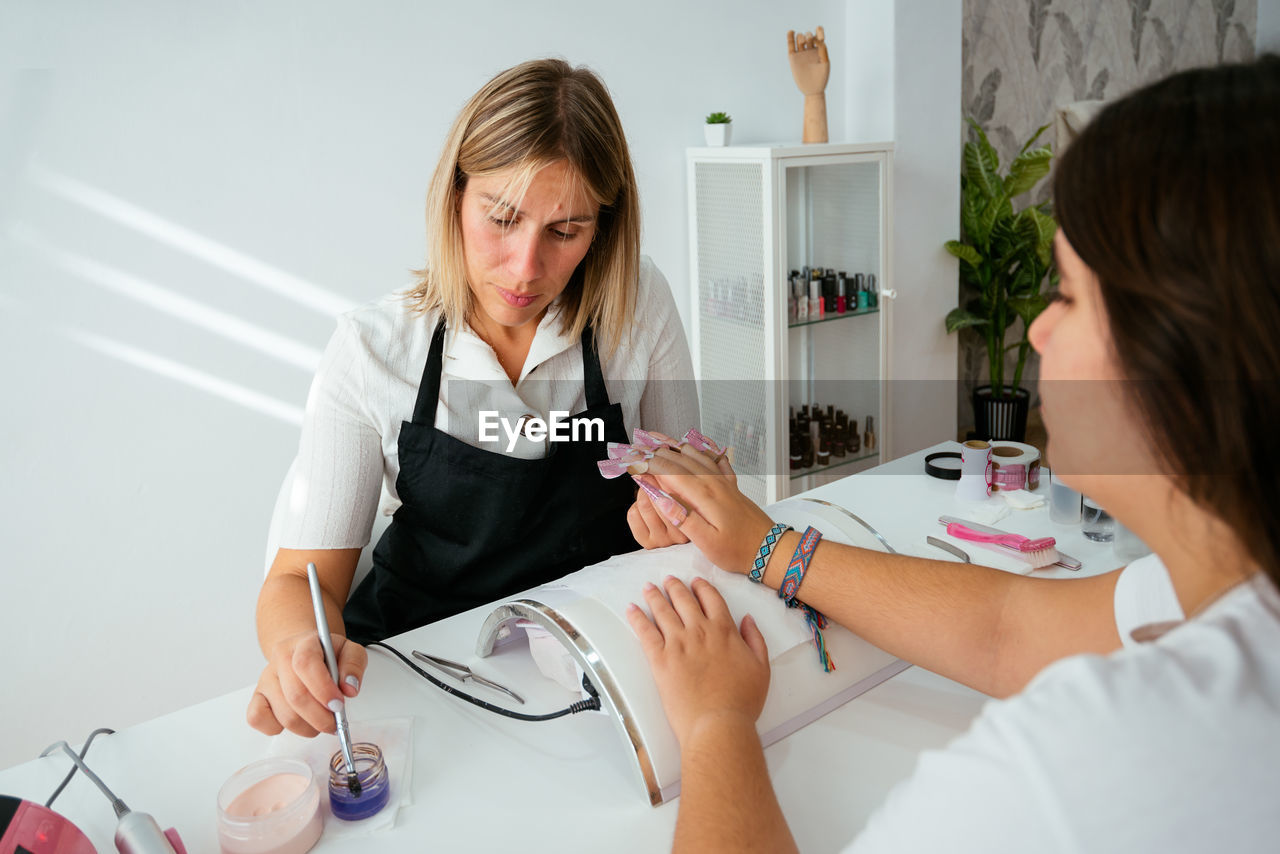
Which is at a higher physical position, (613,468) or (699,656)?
(613,468)

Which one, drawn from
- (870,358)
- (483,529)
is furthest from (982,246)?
(483,529)

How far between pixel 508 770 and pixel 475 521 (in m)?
0.59

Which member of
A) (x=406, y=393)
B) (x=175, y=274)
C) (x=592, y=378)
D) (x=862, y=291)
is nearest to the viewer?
(x=406, y=393)

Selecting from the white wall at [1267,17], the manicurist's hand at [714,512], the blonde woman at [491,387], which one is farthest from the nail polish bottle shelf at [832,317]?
the white wall at [1267,17]

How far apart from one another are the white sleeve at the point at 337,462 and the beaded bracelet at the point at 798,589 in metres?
0.72

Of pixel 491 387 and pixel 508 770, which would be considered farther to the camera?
pixel 491 387

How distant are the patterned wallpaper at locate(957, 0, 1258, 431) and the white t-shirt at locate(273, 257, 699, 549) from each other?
2.97 meters

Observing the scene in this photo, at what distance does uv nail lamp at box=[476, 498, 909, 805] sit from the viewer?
→ 100 centimetres

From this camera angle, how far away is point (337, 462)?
1.49 m

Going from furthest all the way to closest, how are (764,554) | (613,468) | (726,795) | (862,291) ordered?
(862,291)
(613,468)
(764,554)
(726,795)

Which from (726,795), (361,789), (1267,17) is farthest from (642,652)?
(1267,17)

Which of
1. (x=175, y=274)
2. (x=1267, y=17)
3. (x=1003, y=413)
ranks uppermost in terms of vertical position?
(x=1267, y=17)

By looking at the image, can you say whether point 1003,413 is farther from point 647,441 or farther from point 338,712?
point 338,712

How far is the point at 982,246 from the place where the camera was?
387cm
